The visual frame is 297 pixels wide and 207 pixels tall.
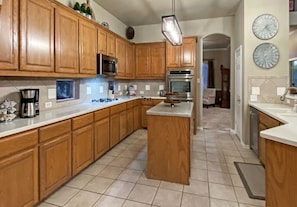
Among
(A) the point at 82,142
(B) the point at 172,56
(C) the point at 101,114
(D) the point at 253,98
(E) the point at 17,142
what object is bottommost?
(A) the point at 82,142

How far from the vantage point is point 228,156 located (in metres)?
3.41

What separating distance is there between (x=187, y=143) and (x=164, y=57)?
130 inches

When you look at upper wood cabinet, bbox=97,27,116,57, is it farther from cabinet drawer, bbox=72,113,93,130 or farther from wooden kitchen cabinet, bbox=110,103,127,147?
cabinet drawer, bbox=72,113,93,130

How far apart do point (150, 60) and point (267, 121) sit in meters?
3.43

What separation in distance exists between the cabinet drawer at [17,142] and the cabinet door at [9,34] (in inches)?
27.2

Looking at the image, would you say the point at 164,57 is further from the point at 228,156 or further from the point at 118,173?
the point at 118,173

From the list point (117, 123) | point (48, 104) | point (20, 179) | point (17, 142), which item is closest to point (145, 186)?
point (20, 179)

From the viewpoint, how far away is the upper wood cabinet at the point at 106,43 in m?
3.61

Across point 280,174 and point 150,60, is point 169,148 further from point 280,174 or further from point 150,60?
point 150,60

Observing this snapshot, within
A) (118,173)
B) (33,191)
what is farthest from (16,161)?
(118,173)

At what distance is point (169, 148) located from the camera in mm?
2521

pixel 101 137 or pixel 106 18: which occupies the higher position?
pixel 106 18

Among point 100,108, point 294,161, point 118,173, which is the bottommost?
point 118,173

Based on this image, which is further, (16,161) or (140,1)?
(140,1)
